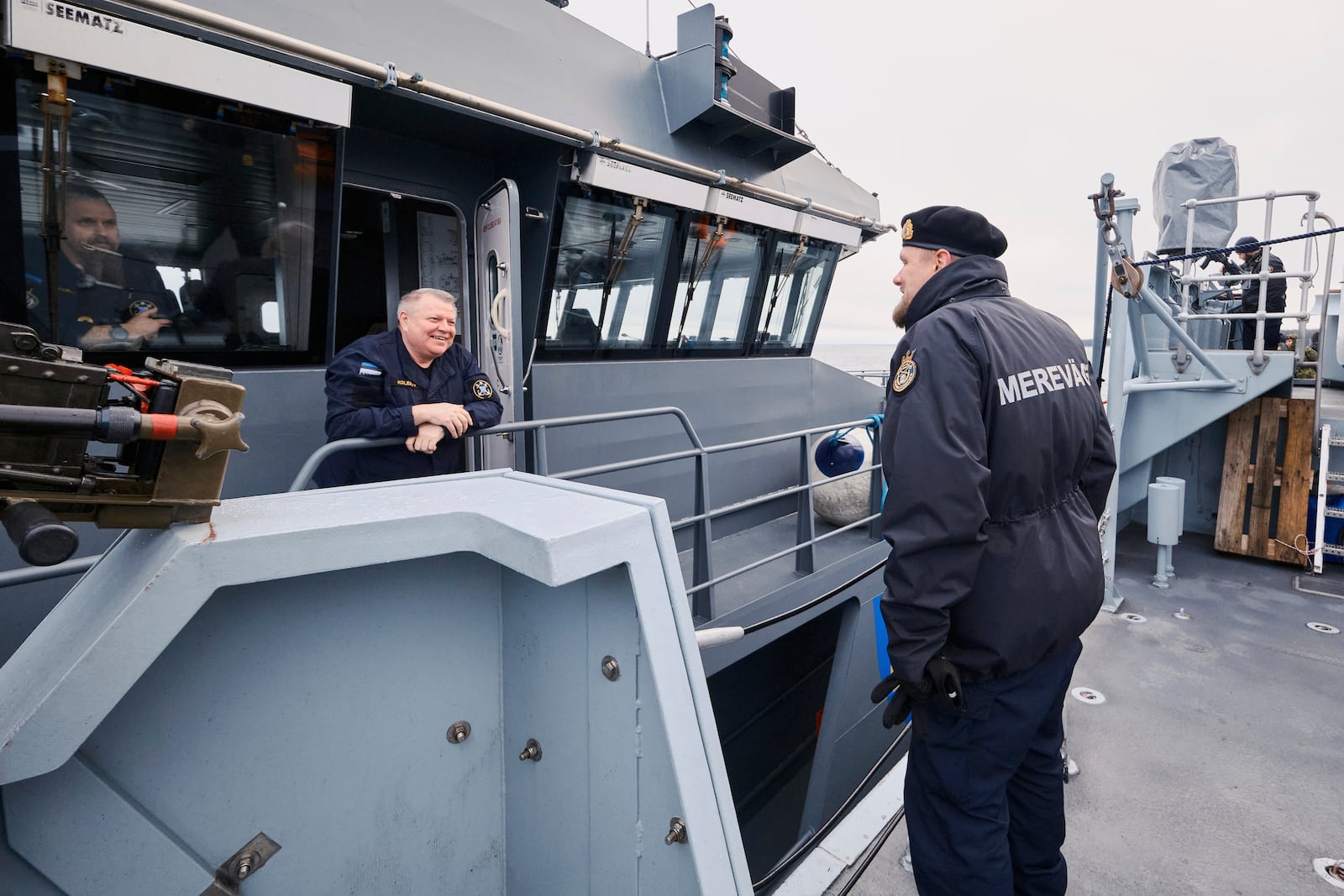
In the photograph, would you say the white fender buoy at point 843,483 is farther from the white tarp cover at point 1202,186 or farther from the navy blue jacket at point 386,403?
the white tarp cover at point 1202,186

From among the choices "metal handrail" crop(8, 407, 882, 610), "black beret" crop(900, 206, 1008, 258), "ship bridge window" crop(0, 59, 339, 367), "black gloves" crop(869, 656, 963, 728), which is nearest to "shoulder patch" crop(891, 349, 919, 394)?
"black beret" crop(900, 206, 1008, 258)

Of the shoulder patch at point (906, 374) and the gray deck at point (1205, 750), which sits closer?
the shoulder patch at point (906, 374)

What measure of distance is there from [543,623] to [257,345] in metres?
2.74

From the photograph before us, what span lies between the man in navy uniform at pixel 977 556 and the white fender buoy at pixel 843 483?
10.2ft

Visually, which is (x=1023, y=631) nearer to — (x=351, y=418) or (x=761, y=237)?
(x=351, y=418)

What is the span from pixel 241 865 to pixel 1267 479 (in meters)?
7.37

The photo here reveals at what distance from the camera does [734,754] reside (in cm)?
526

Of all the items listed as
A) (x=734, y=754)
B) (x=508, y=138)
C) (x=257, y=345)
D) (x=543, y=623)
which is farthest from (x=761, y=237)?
(x=543, y=623)

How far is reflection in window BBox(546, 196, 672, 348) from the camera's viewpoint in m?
4.23

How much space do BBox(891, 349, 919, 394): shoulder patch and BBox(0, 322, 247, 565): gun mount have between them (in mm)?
1425

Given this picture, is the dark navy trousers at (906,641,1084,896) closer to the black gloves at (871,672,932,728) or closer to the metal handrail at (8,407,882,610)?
the black gloves at (871,672,932,728)

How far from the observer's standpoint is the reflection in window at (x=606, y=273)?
423cm

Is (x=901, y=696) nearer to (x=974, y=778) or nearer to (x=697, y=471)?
(x=974, y=778)

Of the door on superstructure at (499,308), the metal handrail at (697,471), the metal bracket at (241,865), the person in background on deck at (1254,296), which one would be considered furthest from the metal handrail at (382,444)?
the person in background on deck at (1254,296)
